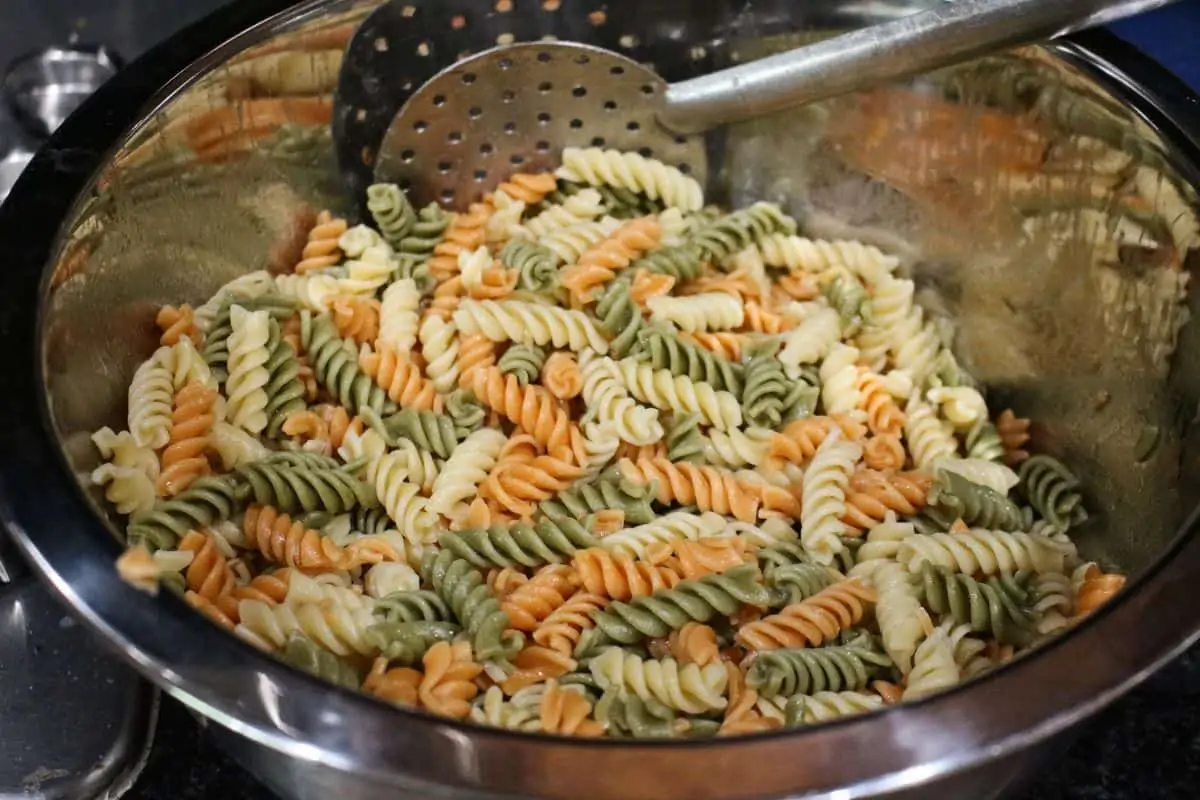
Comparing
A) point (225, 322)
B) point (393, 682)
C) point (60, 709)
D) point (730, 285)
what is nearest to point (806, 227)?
point (730, 285)

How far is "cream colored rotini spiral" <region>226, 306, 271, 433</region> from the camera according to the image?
1.29 meters

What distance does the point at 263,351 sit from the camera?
1.31 metres

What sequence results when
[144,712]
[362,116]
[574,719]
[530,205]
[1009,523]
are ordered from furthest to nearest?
1. [530,205]
2. [362,116]
3. [1009,523]
4. [144,712]
5. [574,719]

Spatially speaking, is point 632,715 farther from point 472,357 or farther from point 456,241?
point 456,241

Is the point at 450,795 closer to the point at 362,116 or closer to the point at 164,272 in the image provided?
the point at 164,272

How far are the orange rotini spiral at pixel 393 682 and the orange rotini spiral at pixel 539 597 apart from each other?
11 centimetres

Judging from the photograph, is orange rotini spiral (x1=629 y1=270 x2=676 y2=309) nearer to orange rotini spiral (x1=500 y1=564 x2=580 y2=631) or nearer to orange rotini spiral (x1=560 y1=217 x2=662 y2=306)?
orange rotini spiral (x1=560 y1=217 x2=662 y2=306)

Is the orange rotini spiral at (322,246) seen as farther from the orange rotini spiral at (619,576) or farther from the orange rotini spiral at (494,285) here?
the orange rotini spiral at (619,576)

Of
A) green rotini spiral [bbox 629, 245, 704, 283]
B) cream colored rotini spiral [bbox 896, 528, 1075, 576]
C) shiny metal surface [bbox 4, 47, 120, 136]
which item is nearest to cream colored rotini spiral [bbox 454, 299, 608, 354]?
green rotini spiral [bbox 629, 245, 704, 283]

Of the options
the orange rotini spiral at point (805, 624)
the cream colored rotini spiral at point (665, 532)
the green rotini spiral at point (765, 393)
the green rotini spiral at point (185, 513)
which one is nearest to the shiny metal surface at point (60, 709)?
the green rotini spiral at point (185, 513)

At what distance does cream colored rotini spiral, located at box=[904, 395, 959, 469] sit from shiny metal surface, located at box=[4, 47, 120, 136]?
1.24m

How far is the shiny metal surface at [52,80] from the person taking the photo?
1.81 metres

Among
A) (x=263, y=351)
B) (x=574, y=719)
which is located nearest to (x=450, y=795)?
(x=574, y=719)

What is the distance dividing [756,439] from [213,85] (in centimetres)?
68
